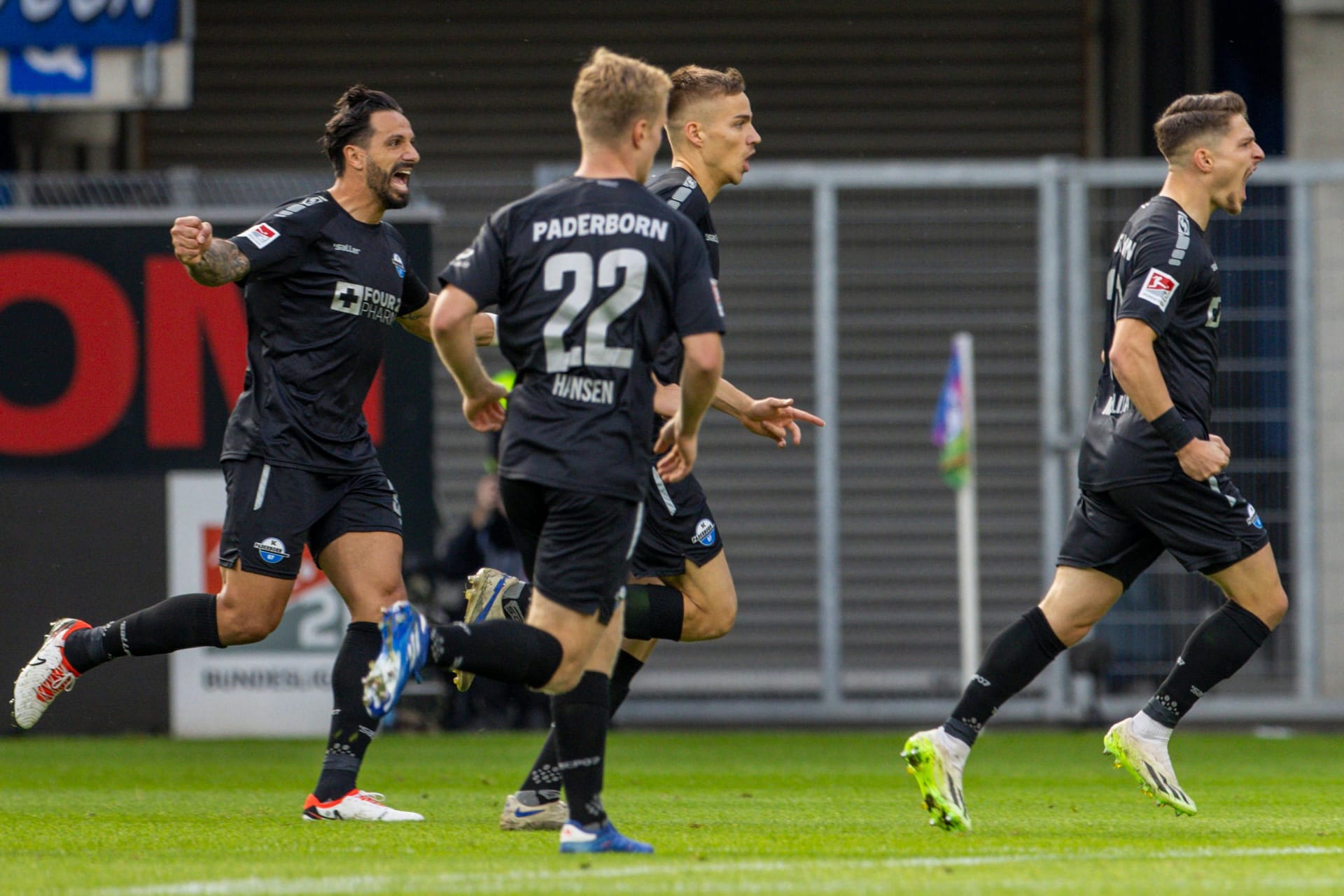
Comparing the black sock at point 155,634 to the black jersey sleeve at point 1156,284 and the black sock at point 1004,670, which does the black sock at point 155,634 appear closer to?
the black sock at point 1004,670

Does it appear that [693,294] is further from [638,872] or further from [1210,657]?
[1210,657]

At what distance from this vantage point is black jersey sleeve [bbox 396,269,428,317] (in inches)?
244

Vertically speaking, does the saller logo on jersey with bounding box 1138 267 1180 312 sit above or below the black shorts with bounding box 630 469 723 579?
above

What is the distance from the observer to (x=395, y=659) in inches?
171

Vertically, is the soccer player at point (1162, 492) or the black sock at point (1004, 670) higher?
the soccer player at point (1162, 492)

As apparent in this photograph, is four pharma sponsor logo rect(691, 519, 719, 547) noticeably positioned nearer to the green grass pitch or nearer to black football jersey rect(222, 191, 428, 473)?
the green grass pitch

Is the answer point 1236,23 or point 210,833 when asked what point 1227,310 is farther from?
point 210,833

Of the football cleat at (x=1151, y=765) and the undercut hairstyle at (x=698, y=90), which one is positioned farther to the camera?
the undercut hairstyle at (x=698, y=90)

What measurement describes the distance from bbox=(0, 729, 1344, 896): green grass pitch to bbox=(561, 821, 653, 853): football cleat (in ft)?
0.28

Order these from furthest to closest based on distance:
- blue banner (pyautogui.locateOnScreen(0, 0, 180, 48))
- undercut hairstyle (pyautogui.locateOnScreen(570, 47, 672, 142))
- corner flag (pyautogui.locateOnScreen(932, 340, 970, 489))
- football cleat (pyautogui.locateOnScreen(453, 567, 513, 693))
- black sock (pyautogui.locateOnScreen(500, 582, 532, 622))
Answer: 1. blue banner (pyautogui.locateOnScreen(0, 0, 180, 48))
2. corner flag (pyautogui.locateOnScreen(932, 340, 970, 489))
3. black sock (pyautogui.locateOnScreen(500, 582, 532, 622))
4. football cleat (pyautogui.locateOnScreen(453, 567, 513, 693))
5. undercut hairstyle (pyautogui.locateOnScreen(570, 47, 672, 142))

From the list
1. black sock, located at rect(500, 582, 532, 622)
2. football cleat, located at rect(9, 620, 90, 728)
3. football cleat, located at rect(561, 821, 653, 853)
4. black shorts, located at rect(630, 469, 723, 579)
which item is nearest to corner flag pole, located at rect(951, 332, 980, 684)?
black shorts, located at rect(630, 469, 723, 579)

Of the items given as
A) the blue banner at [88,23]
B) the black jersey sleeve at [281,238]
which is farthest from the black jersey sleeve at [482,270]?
the blue banner at [88,23]

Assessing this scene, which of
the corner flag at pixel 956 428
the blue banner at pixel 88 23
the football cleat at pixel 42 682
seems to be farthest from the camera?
the blue banner at pixel 88 23

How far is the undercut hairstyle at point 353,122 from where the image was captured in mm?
5969
